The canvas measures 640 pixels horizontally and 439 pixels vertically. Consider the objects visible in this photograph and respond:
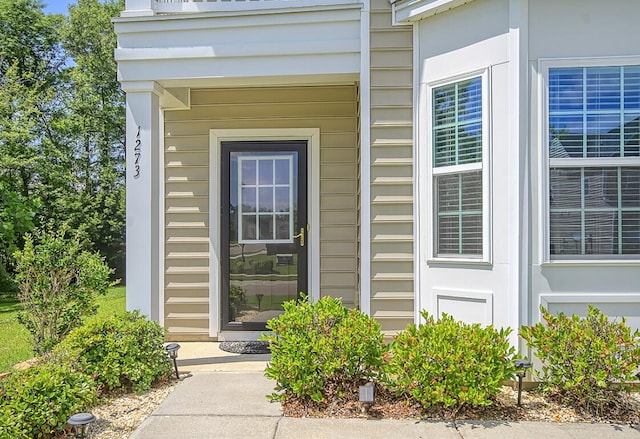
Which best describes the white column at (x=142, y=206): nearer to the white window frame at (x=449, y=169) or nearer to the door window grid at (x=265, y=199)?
the door window grid at (x=265, y=199)

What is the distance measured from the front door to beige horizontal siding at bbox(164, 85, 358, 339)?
209mm

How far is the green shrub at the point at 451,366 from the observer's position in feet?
9.40

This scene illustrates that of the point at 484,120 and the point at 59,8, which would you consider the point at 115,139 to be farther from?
the point at 484,120

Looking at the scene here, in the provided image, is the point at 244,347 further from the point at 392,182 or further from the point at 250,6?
the point at 250,6

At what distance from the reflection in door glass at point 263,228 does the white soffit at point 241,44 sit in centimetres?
121

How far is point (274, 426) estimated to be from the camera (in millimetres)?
2881

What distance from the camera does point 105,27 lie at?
14625mm

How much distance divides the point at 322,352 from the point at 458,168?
170 cm

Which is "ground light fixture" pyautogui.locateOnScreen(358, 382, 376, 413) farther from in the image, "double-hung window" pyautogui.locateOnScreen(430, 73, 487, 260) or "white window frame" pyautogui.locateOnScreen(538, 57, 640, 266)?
"white window frame" pyautogui.locateOnScreen(538, 57, 640, 266)

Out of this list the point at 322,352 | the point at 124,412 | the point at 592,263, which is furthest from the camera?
the point at 592,263

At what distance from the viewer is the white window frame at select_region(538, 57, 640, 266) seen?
330cm

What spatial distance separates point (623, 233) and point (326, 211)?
8.61 ft

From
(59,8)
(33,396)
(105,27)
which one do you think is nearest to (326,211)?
(33,396)

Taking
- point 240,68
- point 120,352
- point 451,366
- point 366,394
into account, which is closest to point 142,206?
point 120,352
